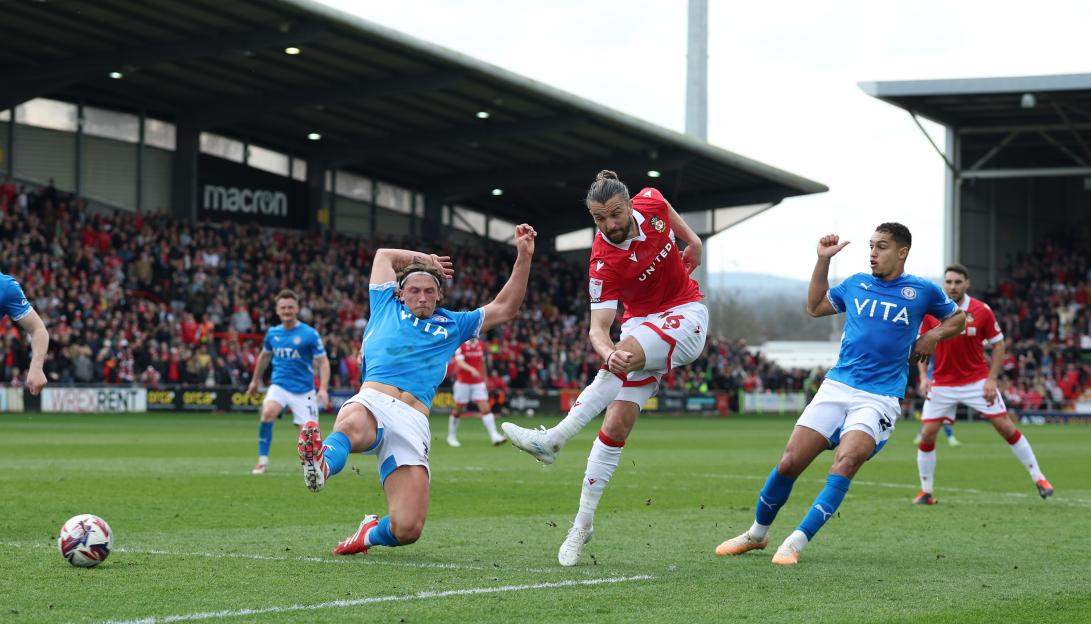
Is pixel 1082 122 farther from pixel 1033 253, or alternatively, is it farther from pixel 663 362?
pixel 663 362

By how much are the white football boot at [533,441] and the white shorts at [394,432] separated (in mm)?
566

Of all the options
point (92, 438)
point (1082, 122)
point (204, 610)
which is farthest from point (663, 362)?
point (1082, 122)

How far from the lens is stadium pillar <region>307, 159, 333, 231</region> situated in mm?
50094

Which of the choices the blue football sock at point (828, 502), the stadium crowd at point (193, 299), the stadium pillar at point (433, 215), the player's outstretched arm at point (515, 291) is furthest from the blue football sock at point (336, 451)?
the stadium pillar at point (433, 215)

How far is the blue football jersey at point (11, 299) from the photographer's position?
9812 millimetres

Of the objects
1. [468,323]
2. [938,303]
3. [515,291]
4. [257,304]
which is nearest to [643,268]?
[515,291]

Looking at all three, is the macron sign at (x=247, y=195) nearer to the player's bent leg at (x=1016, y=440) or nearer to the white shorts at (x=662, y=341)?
the player's bent leg at (x=1016, y=440)

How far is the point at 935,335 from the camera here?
9.34 m

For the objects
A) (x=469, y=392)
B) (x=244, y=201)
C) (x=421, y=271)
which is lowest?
(x=469, y=392)

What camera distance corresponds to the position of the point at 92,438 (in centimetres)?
2414

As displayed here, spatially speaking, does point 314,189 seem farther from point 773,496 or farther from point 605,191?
point 605,191

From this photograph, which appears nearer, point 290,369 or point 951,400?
point 951,400

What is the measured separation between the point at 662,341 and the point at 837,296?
1.52 m

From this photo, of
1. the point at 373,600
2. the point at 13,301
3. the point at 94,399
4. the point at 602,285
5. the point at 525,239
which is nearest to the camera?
the point at 373,600
